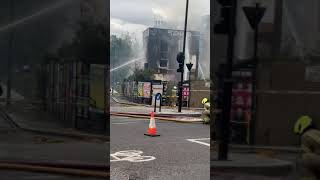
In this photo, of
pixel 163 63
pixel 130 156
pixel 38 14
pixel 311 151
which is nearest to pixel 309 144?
pixel 311 151

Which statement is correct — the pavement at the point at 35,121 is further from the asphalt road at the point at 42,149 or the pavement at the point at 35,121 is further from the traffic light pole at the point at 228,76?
the traffic light pole at the point at 228,76

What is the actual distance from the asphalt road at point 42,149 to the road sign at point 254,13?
52.9 inches

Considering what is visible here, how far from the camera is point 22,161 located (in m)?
3.49

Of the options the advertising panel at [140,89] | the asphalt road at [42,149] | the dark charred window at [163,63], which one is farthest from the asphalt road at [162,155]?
the dark charred window at [163,63]

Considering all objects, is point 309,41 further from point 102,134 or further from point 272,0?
point 102,134

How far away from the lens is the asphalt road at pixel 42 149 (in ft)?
11.3

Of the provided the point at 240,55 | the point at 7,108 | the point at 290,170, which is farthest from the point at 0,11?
the point at 290,170

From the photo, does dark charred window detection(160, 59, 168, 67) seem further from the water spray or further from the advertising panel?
the water spray

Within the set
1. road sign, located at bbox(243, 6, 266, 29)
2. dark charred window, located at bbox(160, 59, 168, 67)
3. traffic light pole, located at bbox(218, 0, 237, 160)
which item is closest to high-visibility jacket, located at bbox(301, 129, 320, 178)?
traffic light pole, located at bbox(218, 0, 237, 160)

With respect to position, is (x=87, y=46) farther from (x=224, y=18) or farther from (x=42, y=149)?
(x=224, y=18)

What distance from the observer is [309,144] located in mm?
3230

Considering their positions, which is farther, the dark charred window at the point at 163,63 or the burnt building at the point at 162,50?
the dark charred window at the point at 163,63

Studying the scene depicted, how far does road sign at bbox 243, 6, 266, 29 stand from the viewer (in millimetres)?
3303

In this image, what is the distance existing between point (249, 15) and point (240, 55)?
27 centimetres
